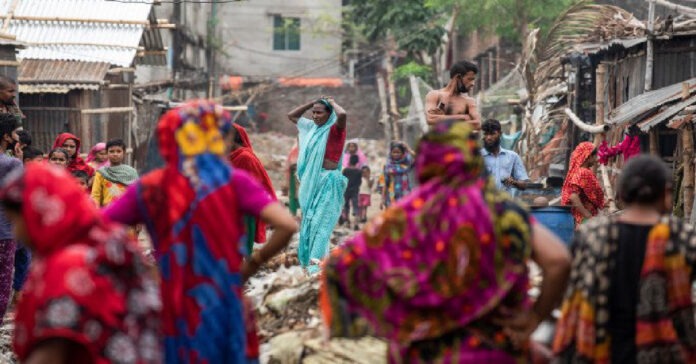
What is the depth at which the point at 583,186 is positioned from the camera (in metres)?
10.7

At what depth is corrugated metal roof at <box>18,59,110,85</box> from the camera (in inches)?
757

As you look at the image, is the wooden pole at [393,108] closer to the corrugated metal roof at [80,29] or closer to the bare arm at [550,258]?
the corrugated metal roof at [80,29]

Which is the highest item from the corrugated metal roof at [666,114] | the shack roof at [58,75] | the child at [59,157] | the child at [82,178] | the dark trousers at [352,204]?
the shack roof at [58,75]

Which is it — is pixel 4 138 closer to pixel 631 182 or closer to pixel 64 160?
pixel 64 160

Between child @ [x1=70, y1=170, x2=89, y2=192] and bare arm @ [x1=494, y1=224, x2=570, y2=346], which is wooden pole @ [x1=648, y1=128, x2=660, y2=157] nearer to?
child @ [x1=70, y1=170, x2=89, y2=192]

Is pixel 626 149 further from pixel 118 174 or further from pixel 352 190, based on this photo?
pixel 352 190

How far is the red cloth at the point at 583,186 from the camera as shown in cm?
1065

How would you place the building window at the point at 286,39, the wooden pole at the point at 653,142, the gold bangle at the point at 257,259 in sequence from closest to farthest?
1. the gold bangle at the point at 257,259
2. the wooden pole at the point at 653,142
3. the building window at the point at 286,39

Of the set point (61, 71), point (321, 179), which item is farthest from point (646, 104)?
point (61, 71)

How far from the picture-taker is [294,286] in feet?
30.0

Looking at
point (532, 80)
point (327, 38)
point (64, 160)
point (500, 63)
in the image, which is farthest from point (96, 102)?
point (327, 38)

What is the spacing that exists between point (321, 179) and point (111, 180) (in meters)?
2.12

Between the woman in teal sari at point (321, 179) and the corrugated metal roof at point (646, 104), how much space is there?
10.4 feet

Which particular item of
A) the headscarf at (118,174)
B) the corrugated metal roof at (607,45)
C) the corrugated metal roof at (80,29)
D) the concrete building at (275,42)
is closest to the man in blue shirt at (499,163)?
the headscarf at (118,174)
